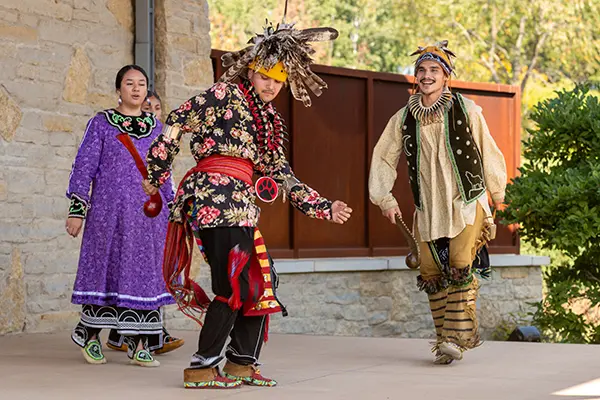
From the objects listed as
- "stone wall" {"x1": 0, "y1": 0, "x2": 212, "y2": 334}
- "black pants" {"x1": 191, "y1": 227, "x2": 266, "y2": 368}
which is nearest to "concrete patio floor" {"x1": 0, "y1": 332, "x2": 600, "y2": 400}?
"black pants" {"x1": 191, "y1": 227, "x2": 266, "y2": 368}

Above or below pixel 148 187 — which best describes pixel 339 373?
below

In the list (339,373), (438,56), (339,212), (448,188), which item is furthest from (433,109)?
(339,373)

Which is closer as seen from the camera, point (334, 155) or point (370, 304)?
point (370, 304)

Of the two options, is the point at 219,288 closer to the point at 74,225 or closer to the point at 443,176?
the point at 74,225

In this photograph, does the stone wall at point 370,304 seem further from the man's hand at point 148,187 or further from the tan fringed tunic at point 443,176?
the man's hand at point 148,187

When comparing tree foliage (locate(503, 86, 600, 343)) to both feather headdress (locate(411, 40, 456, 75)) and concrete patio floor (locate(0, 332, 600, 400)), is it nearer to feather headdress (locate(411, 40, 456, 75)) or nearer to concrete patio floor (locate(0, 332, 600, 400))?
concrete patio floor (locate(0, 332, 600, 400))

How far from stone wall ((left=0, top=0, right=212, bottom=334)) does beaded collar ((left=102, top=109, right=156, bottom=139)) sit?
181 centimetres

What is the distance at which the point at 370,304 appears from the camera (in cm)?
1106

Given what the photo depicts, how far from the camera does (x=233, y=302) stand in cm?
548

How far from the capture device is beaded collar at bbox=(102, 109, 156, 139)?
6816mm

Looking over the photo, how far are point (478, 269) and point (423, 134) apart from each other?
2.95 ft

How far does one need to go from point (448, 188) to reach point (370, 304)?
14.3 ft

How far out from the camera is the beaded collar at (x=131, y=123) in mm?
6816

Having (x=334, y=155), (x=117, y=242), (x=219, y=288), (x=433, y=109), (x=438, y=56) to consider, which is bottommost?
(x=219, y=288)
